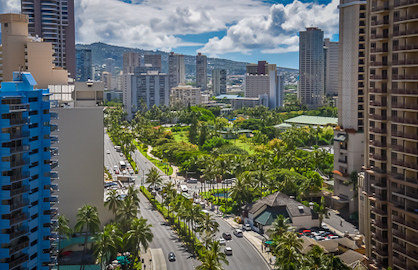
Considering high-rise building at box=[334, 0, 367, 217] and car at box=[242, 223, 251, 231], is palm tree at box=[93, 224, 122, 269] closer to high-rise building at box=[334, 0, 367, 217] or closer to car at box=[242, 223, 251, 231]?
car at box=[242, 223, 251, 231]

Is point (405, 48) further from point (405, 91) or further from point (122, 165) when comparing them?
point (122, 165)

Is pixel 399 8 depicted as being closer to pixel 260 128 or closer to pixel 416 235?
pixel 416 235

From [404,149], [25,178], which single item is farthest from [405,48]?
[25,178]

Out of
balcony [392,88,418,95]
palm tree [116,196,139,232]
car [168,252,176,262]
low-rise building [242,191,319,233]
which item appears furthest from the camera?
low-rise building [242,191,319,233]

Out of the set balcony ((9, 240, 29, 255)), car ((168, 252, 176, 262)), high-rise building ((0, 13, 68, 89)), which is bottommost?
car ((168, 252, 176, 262))

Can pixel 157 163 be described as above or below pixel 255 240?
above

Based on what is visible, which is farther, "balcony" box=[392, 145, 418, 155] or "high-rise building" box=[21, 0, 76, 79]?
"high-rise building" box=[21, 0, 76, 79]

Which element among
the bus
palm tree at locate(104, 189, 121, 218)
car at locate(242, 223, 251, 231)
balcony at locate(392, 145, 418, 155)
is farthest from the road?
the bus

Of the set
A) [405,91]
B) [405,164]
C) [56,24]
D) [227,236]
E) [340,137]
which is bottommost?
[227,236]
